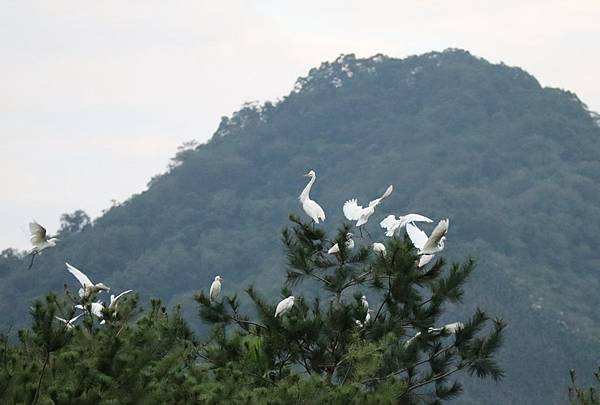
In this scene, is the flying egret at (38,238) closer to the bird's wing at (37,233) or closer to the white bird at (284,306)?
the bird's wing at (37,233)

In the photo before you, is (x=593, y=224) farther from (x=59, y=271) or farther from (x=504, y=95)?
(x=59, y=271)

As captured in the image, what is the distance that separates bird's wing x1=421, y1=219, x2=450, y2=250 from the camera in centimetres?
962

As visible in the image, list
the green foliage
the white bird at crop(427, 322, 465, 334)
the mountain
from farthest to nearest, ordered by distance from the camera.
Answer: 1. the mountain
2. the white bird at crop(427, 322, 465, 334)
3. the green foliage

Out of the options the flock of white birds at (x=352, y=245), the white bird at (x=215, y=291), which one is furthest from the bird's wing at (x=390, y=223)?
the white bird at (x=215, y=291)

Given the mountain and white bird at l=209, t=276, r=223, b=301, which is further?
the mountain

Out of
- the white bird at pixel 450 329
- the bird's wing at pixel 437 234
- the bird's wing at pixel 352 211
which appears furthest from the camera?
the bird's wing at pixel 352 211

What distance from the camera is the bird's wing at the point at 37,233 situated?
35.9ft

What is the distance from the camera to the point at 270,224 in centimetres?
8062

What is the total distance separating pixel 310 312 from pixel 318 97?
83.0 m

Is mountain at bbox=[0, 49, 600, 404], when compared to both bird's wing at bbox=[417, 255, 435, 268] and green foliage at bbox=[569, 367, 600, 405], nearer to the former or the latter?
bird's wing at bbox=[417, 255, 435, 268]

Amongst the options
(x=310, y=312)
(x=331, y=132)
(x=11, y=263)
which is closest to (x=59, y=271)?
(x=11, y=263)

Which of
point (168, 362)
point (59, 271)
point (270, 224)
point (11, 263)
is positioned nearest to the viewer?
point (168, 362)

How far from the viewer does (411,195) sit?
76.1m

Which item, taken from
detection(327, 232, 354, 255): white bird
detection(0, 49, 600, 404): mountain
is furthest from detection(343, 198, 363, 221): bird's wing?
detection(0, 49, 600, 404): mountain
